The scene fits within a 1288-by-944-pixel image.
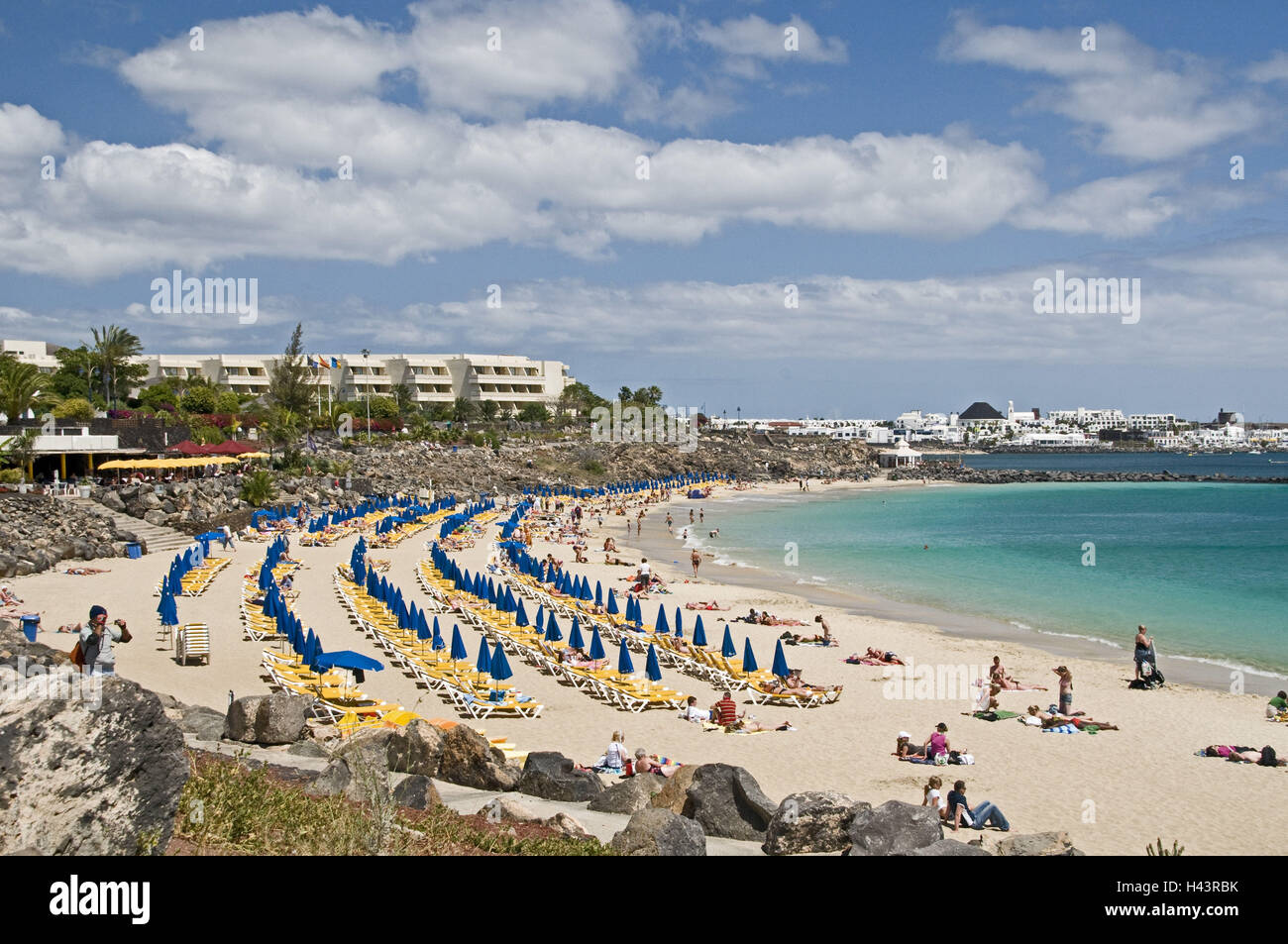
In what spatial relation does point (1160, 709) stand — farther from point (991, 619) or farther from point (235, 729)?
point (235, 729)

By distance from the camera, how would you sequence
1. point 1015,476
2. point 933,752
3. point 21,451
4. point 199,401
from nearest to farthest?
point 933,752, point 21,451, point 199,401, point 1015,476

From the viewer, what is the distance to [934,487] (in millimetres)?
94438

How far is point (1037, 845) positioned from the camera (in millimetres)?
7641

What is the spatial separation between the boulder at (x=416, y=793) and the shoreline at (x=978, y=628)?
14.3 metres

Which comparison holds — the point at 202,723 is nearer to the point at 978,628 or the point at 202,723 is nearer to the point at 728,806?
the point at 728,806

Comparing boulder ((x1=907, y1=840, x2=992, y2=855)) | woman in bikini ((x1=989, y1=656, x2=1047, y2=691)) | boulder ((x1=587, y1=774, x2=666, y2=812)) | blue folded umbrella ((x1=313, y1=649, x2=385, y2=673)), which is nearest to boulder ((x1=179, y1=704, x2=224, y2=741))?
blue folded umbrella ((x1=313, y1=649, x2=385, y2=673))

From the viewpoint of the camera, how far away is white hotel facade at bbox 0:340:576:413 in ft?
285

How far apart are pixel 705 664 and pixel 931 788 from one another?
674 cm

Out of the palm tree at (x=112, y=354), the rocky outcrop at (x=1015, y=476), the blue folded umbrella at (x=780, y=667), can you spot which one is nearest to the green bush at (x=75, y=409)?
the palm tree at (x=112, y=354)

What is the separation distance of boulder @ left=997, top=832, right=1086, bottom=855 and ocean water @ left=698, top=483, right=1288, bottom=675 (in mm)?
13313

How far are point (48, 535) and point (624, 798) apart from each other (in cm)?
2300

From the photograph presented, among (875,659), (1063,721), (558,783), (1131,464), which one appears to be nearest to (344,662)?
(558,783)

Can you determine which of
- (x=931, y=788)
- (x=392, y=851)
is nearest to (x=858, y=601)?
(x=931, y=788)
